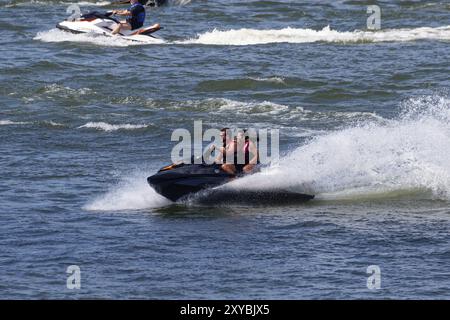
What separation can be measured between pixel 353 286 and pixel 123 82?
62.1 ft

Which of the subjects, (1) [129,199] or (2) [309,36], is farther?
(2) [309,36]

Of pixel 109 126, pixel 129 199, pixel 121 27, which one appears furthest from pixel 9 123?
pixel 121 27

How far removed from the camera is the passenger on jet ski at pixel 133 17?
3944 cm

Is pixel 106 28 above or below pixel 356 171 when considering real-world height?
above

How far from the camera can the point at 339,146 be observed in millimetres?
23578

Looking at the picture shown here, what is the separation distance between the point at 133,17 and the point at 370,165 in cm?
1855

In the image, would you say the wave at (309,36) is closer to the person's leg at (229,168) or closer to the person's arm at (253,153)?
the person's arm at (253,153)

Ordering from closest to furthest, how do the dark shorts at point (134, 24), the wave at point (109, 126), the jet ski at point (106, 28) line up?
the wave at point (109, 126), the dark shorts at point (134, 24), the jet ski at point (106, 28)

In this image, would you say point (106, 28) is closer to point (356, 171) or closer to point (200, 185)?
point (356, 171)

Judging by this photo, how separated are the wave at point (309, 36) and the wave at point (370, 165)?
17.5 m

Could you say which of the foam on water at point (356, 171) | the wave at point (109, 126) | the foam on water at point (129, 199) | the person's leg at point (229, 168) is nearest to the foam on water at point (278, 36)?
the wave at point (109, 126)

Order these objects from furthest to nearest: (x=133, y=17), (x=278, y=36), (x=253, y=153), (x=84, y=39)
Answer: (x=278, y=36) → (x=84, y=39) → (x=133, y=17) → (x=253, y=153)

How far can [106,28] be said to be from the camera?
1635 inches
